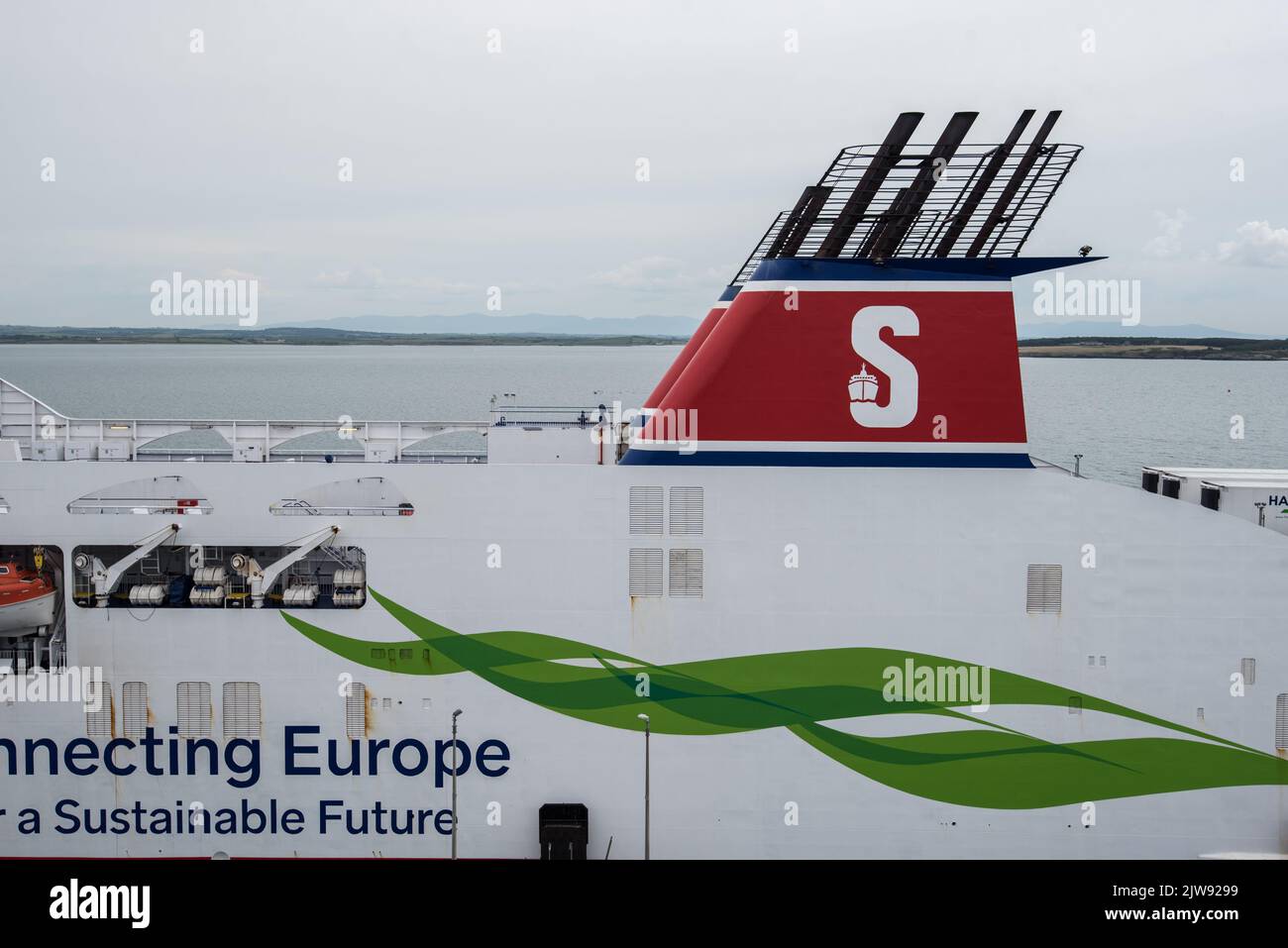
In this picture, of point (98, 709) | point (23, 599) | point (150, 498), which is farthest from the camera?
point (150, 498)

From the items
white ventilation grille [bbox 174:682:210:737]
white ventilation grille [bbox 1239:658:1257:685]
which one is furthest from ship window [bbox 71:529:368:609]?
white ventilation grille [bbox 1239:658:1257:685]

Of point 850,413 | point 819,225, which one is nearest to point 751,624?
point 850,413

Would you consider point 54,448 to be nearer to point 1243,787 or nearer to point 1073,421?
point 1243,787

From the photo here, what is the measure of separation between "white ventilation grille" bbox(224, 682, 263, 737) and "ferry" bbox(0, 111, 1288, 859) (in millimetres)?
37

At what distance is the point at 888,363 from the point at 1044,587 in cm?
412

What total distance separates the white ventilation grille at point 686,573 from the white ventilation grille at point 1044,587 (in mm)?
5002

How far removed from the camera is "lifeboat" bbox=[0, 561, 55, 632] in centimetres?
1390

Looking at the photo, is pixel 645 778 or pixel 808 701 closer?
pixel 645 778

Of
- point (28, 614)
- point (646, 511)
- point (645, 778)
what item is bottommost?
point (645, 778)

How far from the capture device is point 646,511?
47.4ft

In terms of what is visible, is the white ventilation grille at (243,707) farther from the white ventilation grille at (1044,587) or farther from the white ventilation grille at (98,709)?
the white ventilation grille at (1044,587)

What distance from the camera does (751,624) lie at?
565 inches

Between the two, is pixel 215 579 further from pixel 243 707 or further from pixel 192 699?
pixel 243 707

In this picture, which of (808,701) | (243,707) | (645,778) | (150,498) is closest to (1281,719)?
(808,701)
